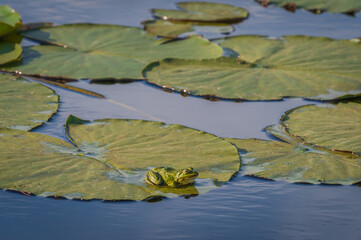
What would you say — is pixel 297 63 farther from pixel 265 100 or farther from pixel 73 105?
pixel 73 105

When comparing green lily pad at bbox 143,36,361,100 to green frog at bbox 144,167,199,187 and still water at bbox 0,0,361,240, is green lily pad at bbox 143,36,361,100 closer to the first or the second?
still water at bbox 0,0,361,240

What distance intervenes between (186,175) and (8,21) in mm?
3076

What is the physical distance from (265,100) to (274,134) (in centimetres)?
60

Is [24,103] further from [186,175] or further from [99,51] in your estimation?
[186,175]

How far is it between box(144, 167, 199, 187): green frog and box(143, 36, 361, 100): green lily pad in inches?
54.6

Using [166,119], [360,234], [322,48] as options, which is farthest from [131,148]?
[322,48]

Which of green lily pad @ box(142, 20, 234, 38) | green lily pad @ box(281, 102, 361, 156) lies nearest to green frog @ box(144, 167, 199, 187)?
green lily pad @ box(281, 102, 361, 156)

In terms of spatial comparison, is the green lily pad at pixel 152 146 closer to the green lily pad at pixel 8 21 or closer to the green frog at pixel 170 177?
the green frog at pixel 170 177

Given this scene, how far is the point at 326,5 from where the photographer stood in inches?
259

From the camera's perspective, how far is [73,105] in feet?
12.3

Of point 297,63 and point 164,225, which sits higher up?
point 297,63

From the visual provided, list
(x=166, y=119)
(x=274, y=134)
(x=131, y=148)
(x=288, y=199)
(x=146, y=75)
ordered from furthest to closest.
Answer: (x=146, y=75) → (x=166, y=119) → (x=274, y=134) → (x=131, y=148) → (x=288, y=199)

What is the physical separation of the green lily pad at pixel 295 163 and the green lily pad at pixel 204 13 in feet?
9.87

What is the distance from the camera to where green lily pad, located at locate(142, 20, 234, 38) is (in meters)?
5.31
